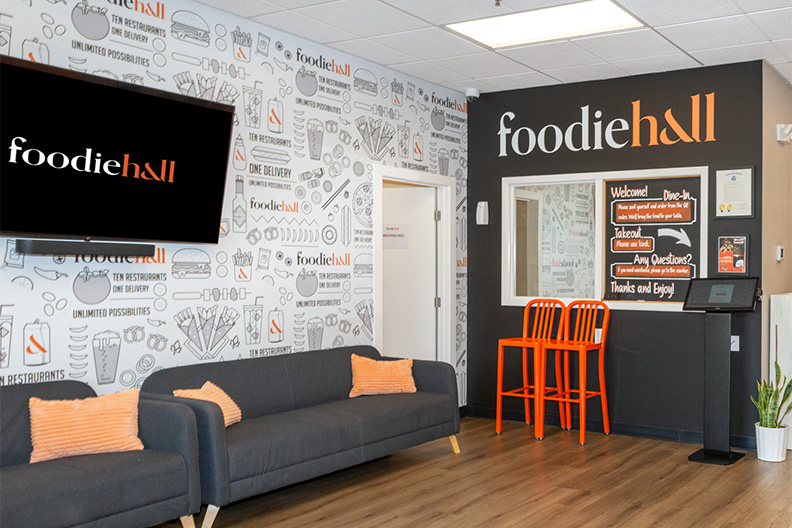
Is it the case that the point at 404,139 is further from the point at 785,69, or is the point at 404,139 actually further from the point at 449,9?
the point at 785,69

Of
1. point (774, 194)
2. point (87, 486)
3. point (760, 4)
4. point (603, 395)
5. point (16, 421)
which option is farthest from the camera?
point (603, 395)

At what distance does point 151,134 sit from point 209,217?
63 centimetres

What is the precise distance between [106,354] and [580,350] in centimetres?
355

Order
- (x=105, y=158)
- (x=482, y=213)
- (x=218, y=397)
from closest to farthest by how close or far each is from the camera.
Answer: (x=105, y=158) → (x=218, y=397) → (x=482, y=213)

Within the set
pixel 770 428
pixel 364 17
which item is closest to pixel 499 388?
pixel 770 428

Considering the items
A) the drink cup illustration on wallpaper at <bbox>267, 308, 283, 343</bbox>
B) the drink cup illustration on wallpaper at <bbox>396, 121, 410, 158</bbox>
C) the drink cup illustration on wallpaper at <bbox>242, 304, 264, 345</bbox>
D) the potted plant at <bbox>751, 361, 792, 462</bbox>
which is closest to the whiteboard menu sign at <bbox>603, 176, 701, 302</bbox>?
the potted plant at <bbox>751, 361, 792, 462</bbox>

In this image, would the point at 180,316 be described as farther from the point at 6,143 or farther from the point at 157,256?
the point at 6,143

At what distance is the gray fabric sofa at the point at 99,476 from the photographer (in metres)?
3.19

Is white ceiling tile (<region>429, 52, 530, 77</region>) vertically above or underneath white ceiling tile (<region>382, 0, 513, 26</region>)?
underneath

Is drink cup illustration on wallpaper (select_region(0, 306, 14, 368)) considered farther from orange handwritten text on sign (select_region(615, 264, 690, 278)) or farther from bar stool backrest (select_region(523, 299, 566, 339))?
orange handwritten text on sign (select_region(615, 264, 690, 278))

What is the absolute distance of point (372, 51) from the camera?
5844mm

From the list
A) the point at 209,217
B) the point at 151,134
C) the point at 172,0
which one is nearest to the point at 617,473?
the point at 209,217

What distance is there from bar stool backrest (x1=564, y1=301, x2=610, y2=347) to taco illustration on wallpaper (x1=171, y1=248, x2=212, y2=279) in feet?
10.4

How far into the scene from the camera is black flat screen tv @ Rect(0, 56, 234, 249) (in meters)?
3.71
